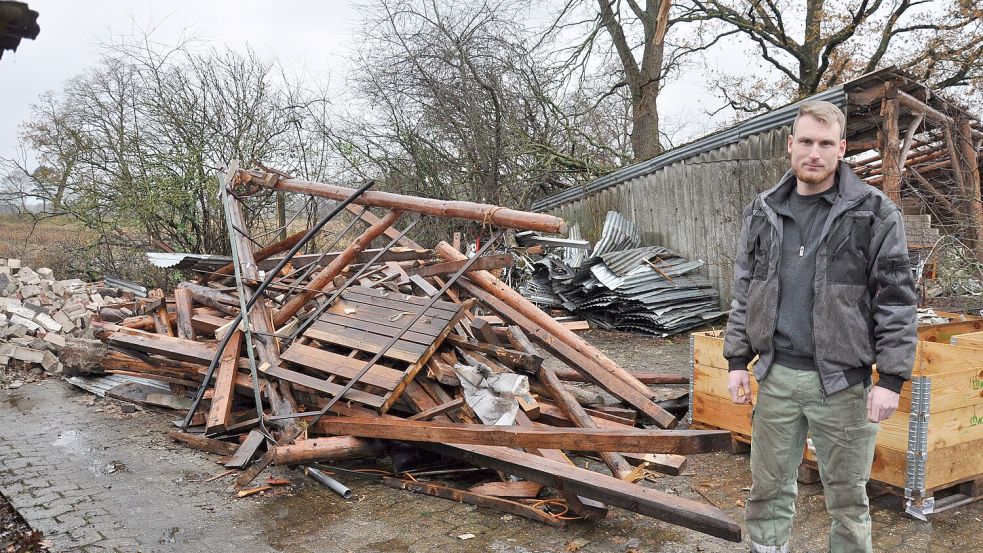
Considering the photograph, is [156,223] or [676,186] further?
[156,223]

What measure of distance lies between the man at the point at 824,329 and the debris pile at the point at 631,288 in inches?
329

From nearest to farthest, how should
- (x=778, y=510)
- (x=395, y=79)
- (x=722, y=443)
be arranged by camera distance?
1. (x=778, y=510)
2. (x=722, y=443)
3. (x=395, y=79)

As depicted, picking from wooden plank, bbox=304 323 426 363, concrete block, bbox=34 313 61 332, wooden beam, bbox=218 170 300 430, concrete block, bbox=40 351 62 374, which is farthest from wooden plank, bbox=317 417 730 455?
concrete block, bbox=34 313 61 332

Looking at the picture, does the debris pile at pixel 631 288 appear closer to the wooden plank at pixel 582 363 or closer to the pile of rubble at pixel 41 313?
the wooden plank at pixel 582 363

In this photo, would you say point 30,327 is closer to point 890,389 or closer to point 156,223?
point 156,223

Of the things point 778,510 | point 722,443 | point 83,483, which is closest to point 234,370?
point 83,483

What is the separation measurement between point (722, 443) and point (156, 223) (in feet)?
40.8

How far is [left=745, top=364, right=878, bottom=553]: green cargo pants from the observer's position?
9.02ft

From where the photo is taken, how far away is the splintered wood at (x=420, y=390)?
422cm

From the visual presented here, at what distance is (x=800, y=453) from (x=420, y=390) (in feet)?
9.95

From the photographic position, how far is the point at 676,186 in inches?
486

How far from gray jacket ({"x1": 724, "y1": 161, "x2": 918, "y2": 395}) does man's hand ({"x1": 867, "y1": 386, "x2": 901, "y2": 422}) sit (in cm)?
3

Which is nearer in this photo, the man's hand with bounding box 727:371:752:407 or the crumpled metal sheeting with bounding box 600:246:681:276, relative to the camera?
the man's hand with bounding box 727:371:752:407

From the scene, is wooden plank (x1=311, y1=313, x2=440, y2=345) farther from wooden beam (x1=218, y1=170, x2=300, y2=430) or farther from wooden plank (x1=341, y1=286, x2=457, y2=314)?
wooden beam (x1=218, y1=170, x2=300, y2=430)
